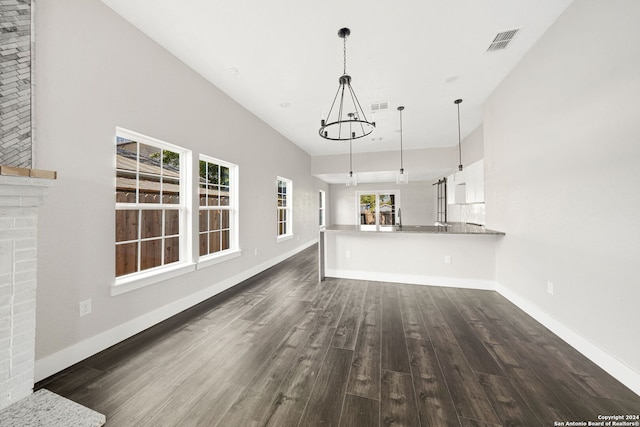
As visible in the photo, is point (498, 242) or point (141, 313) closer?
point (141, 313)

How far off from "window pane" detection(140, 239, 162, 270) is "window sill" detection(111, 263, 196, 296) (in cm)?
9

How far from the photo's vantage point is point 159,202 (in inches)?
111

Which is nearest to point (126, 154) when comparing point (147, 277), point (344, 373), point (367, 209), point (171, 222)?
point (171, 222)

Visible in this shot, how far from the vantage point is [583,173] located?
203cm

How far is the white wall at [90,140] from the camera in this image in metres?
1.79

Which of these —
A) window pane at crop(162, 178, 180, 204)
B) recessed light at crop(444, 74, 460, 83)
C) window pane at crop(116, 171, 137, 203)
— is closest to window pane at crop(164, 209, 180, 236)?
window pane at crop(162, 178, 180, 204)

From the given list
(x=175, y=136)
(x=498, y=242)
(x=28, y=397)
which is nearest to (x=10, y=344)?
(x=28, y=397)

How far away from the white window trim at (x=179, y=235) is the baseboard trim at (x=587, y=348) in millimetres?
4118

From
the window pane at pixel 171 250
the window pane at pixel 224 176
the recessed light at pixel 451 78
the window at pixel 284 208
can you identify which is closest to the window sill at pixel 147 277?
the window pane at pixel 171 250

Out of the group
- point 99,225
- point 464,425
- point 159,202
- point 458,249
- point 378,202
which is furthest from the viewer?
A: point 378,202

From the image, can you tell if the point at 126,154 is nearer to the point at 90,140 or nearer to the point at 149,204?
the point at 90,140

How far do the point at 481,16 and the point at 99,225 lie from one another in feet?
13.3

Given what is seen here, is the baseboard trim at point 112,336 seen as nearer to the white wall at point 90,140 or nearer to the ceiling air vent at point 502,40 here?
the white wall at point 90,140

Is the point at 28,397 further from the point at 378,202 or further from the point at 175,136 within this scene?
the point at 378,202
